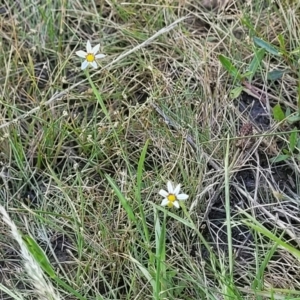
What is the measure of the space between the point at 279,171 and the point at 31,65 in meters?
0.71

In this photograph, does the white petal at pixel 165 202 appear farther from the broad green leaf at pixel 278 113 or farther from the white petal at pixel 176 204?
the broad green leaf at pixel 278 113

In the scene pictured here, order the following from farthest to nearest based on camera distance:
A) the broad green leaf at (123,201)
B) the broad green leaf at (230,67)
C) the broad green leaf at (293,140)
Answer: the broad green leaf at (230,67) → the broad green leaf at (293,140) → the broad green leaf at (123,201)

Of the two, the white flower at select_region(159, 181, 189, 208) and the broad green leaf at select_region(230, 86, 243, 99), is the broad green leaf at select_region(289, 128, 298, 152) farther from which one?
the white flower at select_region(159, 181, 189, 208)

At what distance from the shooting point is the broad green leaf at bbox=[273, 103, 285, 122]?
5.16 feet

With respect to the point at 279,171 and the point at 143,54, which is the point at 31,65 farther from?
the point at 279,171

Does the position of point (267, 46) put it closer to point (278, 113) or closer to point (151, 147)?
point (278, 113)

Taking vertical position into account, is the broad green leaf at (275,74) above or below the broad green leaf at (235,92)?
above

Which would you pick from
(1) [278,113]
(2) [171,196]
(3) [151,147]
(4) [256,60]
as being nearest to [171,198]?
(2) [171,196]

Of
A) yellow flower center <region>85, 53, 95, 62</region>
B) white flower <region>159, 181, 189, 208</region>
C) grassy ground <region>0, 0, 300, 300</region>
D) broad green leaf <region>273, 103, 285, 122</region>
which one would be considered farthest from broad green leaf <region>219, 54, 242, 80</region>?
white flower <region>159, 181, 189, 208</region>

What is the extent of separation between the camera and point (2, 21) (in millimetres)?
1855

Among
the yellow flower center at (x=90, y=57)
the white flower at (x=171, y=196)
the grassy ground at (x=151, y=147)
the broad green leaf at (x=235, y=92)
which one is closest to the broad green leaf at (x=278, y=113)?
the grassy ground at (x=151, y=147)

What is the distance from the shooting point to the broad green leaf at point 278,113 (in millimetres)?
1571

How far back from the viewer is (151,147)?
5.24 feet

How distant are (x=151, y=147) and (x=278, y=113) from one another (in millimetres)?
328
